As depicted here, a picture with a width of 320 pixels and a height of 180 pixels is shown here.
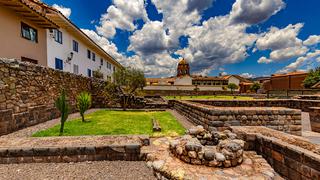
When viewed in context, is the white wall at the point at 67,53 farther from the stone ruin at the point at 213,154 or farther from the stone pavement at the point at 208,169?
the stone ruin at the point at 213,154

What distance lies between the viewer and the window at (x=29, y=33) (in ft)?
40.3

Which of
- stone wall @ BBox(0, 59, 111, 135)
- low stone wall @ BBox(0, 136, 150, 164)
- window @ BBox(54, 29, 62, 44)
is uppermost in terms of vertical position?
window @ BBox(54, 29, 62, 44)

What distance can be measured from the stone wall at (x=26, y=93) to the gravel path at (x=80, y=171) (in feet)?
11.8

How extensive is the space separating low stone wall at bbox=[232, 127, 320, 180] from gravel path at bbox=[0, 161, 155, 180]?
3.02 m

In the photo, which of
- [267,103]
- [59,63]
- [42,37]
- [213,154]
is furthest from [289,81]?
[42,37]

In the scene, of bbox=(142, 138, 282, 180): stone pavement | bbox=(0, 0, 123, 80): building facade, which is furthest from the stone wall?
bbox=(142, 138, 282, 180): stone pavement

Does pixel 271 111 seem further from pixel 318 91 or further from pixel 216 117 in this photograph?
pixel 318 91

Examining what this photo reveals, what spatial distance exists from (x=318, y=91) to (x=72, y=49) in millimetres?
28048

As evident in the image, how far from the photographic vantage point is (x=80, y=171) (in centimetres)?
455

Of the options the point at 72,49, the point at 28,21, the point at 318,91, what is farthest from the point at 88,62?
the point at 318,91

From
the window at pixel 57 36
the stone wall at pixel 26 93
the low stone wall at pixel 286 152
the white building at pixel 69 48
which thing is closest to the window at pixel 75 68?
the white building at pixel 69 48

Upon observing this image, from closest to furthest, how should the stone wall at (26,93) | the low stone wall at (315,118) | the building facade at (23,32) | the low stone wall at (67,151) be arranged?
1. the low stone wall at (67,151)
2. the low stone wall at (315,118)
3. the stone wall at (26,93)
4. the building facade at (23,32)

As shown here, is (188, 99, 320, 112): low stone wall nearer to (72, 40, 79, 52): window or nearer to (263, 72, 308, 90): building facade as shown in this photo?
(72, 40, 79, 52): window

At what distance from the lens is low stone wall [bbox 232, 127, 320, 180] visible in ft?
11.2
